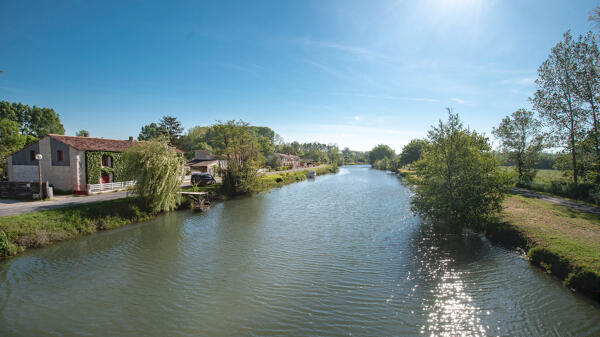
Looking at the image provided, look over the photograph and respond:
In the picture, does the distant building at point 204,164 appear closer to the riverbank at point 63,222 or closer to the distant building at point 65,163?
the distant building at point 65,163

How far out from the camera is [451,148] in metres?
17.3

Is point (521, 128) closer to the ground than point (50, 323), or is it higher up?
higher up

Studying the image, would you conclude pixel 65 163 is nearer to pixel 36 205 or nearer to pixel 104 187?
pixel 104 187

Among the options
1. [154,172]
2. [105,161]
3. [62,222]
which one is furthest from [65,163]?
[62,222]

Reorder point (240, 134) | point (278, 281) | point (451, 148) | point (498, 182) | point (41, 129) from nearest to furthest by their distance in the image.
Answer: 1. point (278, 281)
2. point (498, 182)
3. point (451, 148)
4. point (240, 134)
5. point (41, 129)

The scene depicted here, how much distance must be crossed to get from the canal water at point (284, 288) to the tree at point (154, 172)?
14.0 ft

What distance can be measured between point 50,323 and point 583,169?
35.1m

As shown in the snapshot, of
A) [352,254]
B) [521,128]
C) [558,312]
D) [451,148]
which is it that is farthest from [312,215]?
[521,128]

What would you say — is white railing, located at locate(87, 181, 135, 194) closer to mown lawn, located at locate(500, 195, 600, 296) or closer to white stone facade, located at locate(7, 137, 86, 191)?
white stone facade, located at locate(7, 137, 86, 191)

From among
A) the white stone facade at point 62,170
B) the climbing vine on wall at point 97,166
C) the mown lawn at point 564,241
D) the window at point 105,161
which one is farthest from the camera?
the window at point 105,161

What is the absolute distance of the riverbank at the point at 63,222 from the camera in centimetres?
1372

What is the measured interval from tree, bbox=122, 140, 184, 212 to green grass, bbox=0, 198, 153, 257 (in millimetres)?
1267

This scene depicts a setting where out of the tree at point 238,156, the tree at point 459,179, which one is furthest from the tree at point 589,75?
the tree at point 238,156

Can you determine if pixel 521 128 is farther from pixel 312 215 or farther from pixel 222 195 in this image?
pixel 222 195
